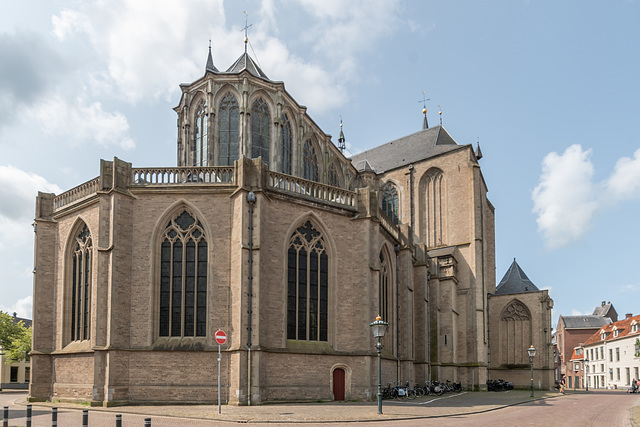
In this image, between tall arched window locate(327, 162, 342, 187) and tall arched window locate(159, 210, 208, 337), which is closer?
tall arched window locate(159, 210, 208, 337)

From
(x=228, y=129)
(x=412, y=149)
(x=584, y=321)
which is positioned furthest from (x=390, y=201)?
(x=584, y=321)

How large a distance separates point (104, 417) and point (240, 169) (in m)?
11.1

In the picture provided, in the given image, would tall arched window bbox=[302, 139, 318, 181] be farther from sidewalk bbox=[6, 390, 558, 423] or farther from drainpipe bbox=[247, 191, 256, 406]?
sidewalk bbox=[6, 390, 558, 423]

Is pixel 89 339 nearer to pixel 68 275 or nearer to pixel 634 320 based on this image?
pixel 68 275

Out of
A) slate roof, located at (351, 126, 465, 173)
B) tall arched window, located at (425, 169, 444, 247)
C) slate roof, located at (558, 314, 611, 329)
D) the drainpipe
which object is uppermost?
slate roof, located at (351, 126, 465, 173)

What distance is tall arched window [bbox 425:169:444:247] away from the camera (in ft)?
156

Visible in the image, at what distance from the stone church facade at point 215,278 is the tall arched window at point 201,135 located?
0.35ft

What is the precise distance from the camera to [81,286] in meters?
25.6

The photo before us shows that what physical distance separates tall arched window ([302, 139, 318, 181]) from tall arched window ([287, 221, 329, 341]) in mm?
10488

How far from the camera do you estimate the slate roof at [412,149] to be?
1973 inches

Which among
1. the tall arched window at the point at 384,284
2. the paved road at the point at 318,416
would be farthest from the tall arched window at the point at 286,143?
the paved road at the point at 318,416

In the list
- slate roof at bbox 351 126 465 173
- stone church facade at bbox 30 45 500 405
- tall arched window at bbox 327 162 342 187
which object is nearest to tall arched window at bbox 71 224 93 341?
stone church facade at bbox 30 45 500 405

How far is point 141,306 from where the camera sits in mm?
23312

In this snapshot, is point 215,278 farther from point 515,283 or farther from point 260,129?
point 515,283
